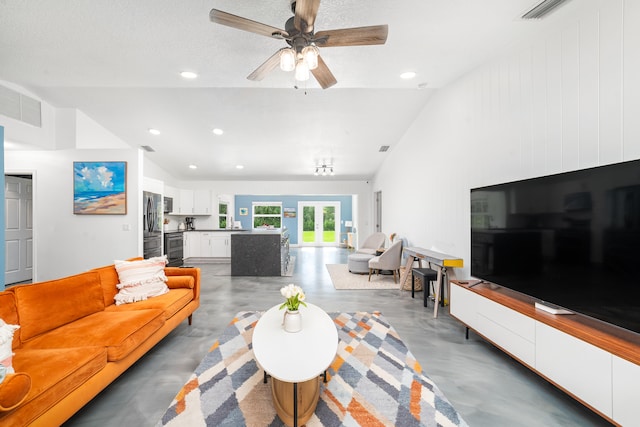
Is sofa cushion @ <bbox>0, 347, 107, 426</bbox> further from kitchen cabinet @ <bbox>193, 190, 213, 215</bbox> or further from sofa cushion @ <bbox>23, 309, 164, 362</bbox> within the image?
kitchen cabinet @ <bbox>193, 190, 213, 215</bbox>

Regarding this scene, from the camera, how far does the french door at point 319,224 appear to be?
1145 cm

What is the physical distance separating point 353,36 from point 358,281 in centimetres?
422

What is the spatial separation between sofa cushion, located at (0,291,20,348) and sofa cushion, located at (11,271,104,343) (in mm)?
29

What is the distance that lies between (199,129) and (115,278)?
3.62 m

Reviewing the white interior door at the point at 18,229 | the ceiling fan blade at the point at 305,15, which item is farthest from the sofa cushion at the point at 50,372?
the white interior door at the point at 18,229

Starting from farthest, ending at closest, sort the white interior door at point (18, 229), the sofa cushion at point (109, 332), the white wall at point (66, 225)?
the white interior door at point (18, 229) → the white wall at point (66, 225) → the sofa cushion at point (109, 332)

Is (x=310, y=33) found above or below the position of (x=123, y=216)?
above

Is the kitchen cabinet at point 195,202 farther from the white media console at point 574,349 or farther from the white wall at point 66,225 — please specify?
the white media console at point 574,349

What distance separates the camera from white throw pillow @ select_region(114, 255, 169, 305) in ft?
8.75

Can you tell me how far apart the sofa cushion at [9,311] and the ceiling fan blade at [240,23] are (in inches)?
90.2

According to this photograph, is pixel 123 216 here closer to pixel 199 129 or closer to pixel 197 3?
pixel 199 129

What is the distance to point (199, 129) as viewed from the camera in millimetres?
5477

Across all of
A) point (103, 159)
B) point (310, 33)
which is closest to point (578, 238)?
point (310, 33)

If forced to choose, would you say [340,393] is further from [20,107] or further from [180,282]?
[20,107]
